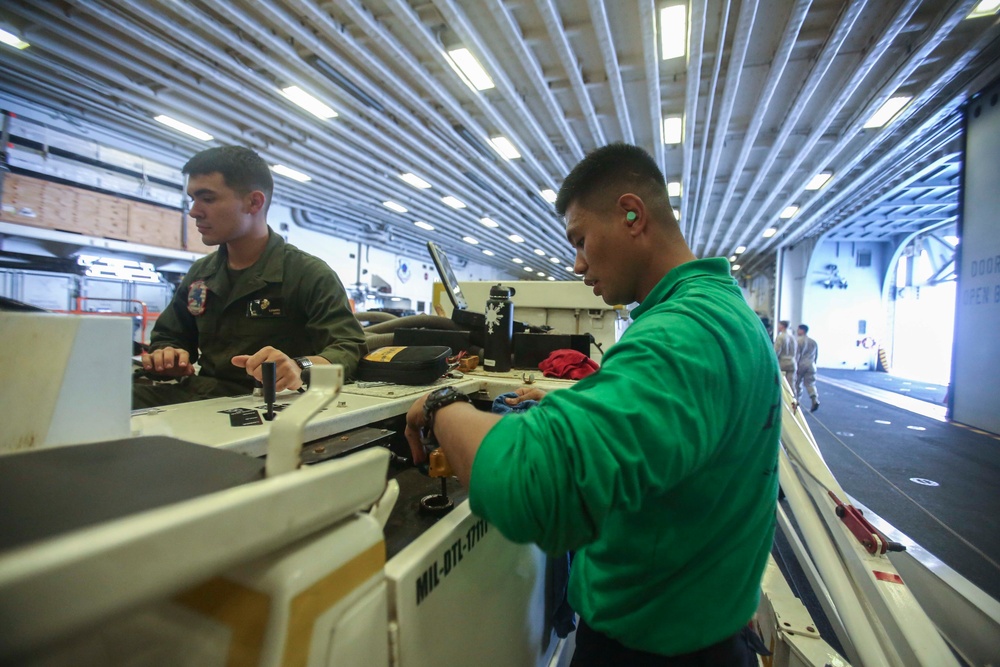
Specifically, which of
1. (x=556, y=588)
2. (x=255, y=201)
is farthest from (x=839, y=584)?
(x=255, y=201)

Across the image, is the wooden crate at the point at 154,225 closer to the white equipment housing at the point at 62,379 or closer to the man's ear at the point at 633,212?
the white equipment housing at the point at 62,379

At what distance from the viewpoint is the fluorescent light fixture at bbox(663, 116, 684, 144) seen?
542cm

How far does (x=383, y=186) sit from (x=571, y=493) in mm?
8166

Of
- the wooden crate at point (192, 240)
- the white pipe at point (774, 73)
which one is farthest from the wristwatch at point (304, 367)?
the wooden crate at point (192, 240)

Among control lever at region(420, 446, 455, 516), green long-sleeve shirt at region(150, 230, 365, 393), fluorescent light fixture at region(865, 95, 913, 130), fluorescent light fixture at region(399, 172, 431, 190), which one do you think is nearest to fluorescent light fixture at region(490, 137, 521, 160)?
fluorescent light fixture at region(399, 172, 431, 190)

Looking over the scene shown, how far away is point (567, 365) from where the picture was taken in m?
1.68

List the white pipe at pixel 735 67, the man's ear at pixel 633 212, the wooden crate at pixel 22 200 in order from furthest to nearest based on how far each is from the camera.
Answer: the wooden crate at pixel 22 200, the white pipe at pixel 735 67, the man's ear at pixel 633 212

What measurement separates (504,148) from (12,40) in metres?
5.19

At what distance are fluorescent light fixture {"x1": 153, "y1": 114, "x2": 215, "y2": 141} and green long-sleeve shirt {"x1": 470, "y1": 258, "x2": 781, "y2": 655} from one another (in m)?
6.95

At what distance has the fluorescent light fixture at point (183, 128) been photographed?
17.5 feet

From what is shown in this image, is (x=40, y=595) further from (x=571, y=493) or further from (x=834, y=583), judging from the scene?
(x=834, y=583)

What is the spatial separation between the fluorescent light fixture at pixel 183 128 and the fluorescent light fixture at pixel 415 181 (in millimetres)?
2813

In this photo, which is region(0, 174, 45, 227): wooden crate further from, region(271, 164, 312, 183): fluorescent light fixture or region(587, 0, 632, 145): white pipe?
region(587, 0, 632, 145): white pipe

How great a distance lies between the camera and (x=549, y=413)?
559mm
